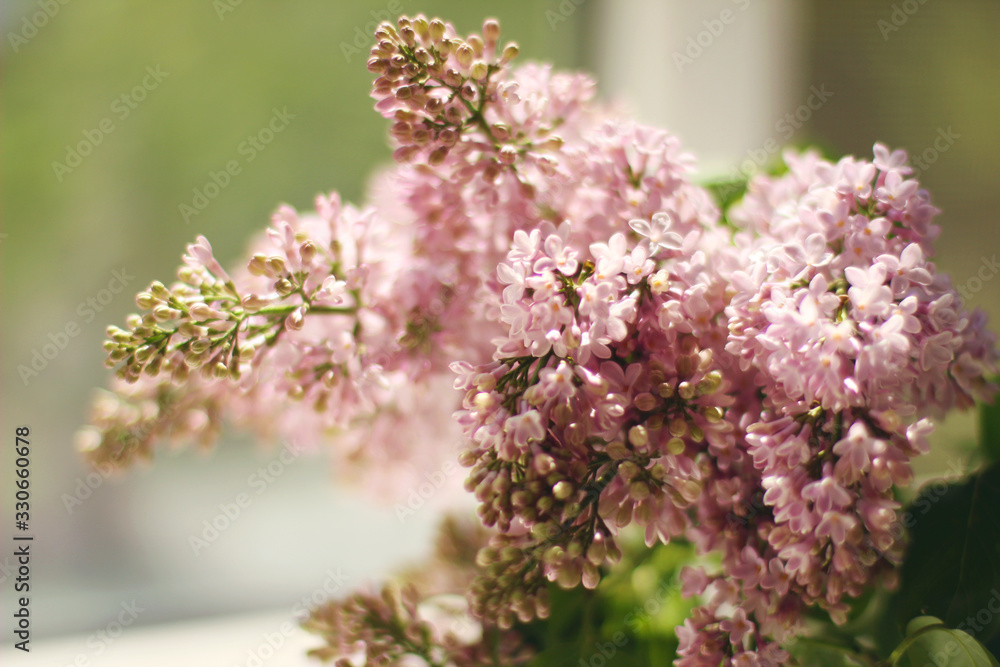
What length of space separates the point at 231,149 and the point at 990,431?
41.2 inches

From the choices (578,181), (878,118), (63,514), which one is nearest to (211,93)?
(63,514)

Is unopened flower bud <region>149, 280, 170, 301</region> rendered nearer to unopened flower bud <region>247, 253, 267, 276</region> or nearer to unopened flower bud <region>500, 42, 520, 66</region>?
unopened flower bud <region>247, 253, 267, 276</region>

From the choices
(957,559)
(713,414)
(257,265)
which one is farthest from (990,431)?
(257,265)

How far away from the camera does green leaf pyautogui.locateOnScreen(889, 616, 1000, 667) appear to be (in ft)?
1.43

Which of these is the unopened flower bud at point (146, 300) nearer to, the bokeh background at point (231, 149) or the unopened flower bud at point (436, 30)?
the unopened flower bud at point (436, 30)

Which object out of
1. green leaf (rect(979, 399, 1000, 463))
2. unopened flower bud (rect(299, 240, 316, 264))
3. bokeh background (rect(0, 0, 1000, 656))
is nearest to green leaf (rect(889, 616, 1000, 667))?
green leaf (rect(979, 399, 1000, 463))

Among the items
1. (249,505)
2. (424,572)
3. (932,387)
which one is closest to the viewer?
(932,387)

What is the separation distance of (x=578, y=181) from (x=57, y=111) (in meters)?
0.82

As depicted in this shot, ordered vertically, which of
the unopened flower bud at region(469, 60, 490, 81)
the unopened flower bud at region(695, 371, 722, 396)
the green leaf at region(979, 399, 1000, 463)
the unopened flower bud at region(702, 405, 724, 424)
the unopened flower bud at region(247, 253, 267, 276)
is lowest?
the unopened flower bud at region(702, 405, 724, 424)

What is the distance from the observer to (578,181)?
1.83 feet

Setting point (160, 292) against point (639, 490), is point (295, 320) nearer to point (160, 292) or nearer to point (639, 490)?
point (160, 292)

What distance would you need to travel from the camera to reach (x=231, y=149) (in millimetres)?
1127

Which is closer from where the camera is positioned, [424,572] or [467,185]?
[467,185]

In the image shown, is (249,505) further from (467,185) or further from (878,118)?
(878,118)
